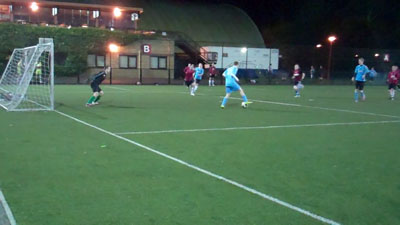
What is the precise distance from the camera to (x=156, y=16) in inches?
2130

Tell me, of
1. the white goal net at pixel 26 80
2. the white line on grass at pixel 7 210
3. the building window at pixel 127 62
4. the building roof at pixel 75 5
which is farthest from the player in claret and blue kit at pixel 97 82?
the building roof at pixel 75 5

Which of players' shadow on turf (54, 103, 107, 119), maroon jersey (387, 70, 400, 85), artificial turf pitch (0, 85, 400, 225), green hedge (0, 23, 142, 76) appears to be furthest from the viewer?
green hedge (0, 23, 142, 76)

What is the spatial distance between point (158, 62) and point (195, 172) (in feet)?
135

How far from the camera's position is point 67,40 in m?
42.1

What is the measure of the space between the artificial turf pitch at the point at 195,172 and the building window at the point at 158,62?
34.4m

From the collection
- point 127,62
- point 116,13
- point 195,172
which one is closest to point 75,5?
point 116,13

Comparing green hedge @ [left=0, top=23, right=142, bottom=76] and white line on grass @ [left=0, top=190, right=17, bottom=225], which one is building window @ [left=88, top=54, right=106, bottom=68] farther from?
white line on grass @ [left=0, top=190, right=17, bottom=225]

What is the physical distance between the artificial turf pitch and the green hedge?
30097mm

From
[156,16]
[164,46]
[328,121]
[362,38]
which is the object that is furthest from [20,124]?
[362,38]

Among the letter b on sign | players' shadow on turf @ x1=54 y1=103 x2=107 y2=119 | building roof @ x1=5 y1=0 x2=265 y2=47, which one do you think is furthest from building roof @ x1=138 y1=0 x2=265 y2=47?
players' shadow on turf @ x1=54 y1=103 x2=107 y2=119

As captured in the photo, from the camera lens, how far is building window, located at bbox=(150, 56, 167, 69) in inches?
1850

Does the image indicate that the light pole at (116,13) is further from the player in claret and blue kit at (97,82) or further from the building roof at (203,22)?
the player in claret and blue kit at (97,82)

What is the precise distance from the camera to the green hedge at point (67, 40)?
3988cm

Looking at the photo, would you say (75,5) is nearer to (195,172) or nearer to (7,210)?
(195,172)
